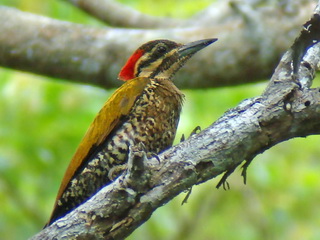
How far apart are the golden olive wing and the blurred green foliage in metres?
1.78

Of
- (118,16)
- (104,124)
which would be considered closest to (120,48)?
(118,16)

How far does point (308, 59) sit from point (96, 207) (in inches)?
51.3

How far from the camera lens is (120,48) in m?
5.66

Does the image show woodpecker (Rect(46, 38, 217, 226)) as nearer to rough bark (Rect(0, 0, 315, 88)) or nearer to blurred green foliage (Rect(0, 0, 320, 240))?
rough bark (Rect(0, 0, 315, 88))

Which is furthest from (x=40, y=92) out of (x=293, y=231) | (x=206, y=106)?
(x=293, y=231)

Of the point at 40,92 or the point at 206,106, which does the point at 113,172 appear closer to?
the point at 40,92

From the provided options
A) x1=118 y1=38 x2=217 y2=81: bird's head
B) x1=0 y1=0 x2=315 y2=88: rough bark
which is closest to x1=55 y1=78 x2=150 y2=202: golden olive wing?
x1=118 y1=38 x2=217 y2=81: bird's head

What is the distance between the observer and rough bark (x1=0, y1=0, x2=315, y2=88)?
217 inches

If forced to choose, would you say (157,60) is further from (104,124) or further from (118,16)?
(118,16)

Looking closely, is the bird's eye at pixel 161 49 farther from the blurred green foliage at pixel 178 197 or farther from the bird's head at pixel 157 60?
the blurred green foliage at pixel 178 197

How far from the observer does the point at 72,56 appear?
5.58 m

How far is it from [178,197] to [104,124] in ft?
10.5

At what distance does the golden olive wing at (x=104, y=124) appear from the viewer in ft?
14.6

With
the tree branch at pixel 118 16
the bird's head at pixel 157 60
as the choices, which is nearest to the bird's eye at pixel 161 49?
the bird's head at pixel 157 60
